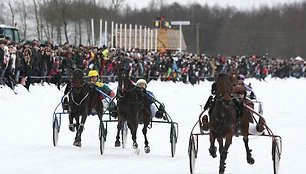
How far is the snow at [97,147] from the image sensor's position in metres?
12.2

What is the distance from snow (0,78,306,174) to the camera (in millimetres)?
12227

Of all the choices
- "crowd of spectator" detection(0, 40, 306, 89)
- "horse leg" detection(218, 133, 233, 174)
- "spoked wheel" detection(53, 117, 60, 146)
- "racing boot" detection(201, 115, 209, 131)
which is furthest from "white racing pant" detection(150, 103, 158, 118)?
"horse leg" detection(218, 133, 233, 174)

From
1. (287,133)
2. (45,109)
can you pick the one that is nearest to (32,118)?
(45,109)

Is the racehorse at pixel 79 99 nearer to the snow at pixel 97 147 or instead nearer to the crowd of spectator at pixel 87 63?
the snow at pixel 97 147

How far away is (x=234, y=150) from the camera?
15.2 meters

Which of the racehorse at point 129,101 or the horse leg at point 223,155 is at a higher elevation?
the racehorse at point 129,101

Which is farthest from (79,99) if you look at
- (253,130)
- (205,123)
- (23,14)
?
(23,14)

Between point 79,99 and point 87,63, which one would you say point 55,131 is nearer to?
point 79,99

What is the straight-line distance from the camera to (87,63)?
28.0m

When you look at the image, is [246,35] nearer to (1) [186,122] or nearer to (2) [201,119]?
(1) [186,122]

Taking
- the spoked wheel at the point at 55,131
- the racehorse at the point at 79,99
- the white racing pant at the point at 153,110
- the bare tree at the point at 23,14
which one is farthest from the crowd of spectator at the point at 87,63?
the bare tree at the point at 23,14

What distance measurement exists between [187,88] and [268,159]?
80.1 ft

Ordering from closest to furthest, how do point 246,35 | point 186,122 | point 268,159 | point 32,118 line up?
point 268,159 < point 32,118 < point 186,122 < point 246,35

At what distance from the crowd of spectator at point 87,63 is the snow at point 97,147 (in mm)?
583
